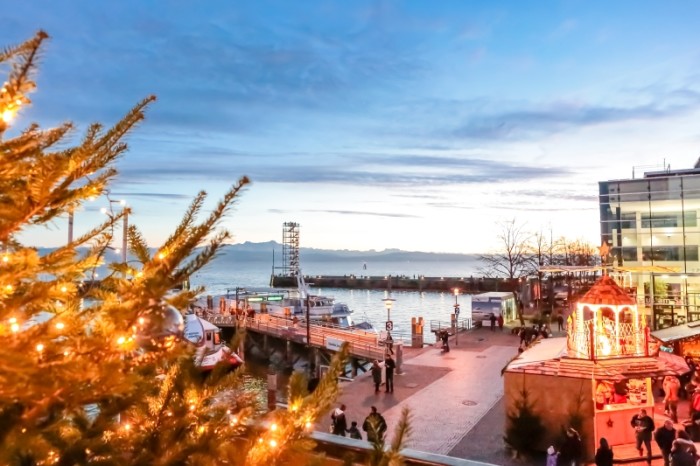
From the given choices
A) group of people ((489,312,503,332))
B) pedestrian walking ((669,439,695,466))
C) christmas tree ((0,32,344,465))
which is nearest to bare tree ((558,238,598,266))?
group of people ((489,312,503,332))

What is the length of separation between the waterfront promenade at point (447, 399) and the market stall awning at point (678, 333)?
19.5ft

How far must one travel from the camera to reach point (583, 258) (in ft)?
208

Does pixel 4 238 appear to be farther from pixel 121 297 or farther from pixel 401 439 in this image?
pixel 401 439

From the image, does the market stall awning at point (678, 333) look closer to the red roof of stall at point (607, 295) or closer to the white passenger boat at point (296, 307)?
the red roof of stall at point (607, 295)

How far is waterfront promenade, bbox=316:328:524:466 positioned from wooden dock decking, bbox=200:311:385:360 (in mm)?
2112

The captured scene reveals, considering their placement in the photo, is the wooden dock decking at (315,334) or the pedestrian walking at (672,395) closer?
the pedestrian walking at (672,395)

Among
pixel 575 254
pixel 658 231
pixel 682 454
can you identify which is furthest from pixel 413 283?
pixel 682 454

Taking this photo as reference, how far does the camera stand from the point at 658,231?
36.8 m

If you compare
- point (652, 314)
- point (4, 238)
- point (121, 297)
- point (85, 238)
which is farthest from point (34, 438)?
point (652, 314)

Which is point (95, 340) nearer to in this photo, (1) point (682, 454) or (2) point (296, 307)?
(1) point (682, 454)

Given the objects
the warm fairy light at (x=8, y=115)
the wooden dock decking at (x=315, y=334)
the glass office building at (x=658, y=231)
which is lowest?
the wooden dock decking at (x=315, y=334)

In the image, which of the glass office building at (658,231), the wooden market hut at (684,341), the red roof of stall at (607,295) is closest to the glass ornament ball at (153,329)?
the red roof of stall at (607,295)

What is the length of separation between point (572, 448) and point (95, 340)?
1267 centimetres

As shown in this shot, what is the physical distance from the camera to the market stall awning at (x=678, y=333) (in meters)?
19.6
